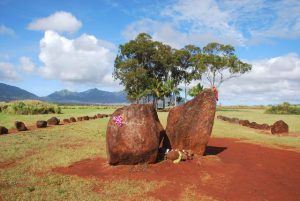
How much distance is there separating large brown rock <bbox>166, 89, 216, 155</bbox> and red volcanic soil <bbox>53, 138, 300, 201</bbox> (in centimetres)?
110

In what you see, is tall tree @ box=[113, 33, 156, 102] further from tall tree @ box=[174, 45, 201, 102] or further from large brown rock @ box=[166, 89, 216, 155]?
large brown rock @ box=[166, 89, 216, 155]

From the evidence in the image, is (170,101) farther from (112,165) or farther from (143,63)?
(112,165)

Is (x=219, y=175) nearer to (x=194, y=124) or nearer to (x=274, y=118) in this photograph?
(x=194, y=124)

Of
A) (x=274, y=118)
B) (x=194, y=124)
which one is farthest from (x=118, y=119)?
(x=274, y=118)

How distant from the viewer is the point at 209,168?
1262 cm

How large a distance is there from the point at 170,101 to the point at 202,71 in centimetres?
1601

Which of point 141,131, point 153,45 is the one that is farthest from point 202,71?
point 141,131

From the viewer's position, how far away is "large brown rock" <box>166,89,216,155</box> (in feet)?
48.3

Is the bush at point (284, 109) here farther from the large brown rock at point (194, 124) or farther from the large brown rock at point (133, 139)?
the large brown rock at point (133, 139)

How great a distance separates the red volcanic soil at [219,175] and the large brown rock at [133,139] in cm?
38

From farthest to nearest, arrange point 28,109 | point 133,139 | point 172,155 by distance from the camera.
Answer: point 28,109
point 172,155
point 133,139

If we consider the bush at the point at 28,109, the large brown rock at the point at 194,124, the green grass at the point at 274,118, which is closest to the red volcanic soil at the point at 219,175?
the large brown rock at the point at 194,124

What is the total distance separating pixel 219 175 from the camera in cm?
1187

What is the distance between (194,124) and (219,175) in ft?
11.3
